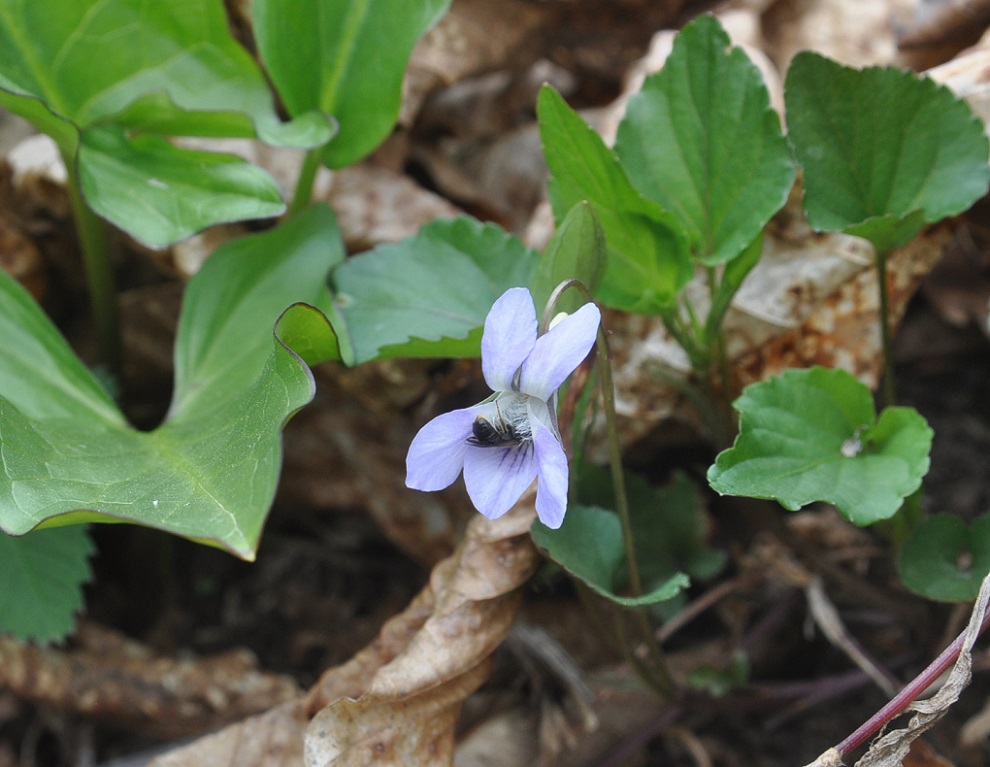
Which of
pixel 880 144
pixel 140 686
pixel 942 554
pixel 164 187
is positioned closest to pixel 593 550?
pixel 942 554

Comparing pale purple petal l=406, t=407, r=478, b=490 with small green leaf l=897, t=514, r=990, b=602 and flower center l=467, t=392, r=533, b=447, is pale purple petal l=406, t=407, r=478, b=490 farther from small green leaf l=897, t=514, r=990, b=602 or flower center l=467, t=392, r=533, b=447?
small green leaf l=897, t=514, r=990, b=602

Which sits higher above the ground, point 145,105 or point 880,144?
point 880,144

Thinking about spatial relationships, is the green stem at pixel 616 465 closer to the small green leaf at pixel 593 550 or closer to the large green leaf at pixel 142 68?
the small green leaf at pixel 593 550

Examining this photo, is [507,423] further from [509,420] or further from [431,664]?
[431,664]

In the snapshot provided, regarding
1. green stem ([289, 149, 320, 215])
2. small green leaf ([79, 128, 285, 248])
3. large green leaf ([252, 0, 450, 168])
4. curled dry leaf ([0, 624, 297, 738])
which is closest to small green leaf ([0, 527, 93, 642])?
curled dry leaf ([0, 624, 297, 738])

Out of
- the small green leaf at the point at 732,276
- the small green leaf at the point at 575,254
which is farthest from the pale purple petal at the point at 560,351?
the small green leaf at the point at 732,276

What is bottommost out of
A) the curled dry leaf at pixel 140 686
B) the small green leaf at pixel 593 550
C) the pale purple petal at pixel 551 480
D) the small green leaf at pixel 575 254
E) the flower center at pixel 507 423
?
the curled dry leaf at pixel 140 686
